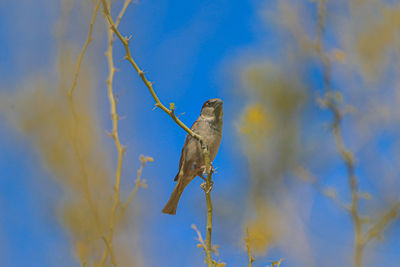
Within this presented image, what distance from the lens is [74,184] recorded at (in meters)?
2.62

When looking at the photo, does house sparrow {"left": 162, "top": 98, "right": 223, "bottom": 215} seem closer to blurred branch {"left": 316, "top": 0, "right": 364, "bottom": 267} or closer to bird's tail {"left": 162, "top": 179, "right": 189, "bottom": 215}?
bird's tail {"left": 162, "top": 179, "right": 189, "bottom": 215}

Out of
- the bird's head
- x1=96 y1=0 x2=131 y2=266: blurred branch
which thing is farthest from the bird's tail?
x1=96 y1=0 x2=131 y2=266: blurred branch

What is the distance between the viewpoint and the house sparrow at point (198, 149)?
5.31m

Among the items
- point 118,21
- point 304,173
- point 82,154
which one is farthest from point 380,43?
point 82,154

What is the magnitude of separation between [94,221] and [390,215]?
170cm

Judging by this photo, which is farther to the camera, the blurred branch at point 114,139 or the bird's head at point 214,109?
the bird's head at point 214,109

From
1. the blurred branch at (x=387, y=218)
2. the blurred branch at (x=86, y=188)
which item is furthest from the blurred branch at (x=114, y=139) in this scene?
the blurred branch at (x=387, y=218)

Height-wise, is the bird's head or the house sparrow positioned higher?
the bird's head

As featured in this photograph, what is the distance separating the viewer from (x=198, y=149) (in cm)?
532

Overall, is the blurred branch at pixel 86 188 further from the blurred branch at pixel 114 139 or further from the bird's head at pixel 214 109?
the bird's head at pixel 214 109

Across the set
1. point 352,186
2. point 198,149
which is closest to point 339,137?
point 352,186

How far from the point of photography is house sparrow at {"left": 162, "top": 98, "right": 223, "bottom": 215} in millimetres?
5312

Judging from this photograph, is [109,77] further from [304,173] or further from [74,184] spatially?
[304,173]

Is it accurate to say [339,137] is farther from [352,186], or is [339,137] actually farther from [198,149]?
[198,149]
